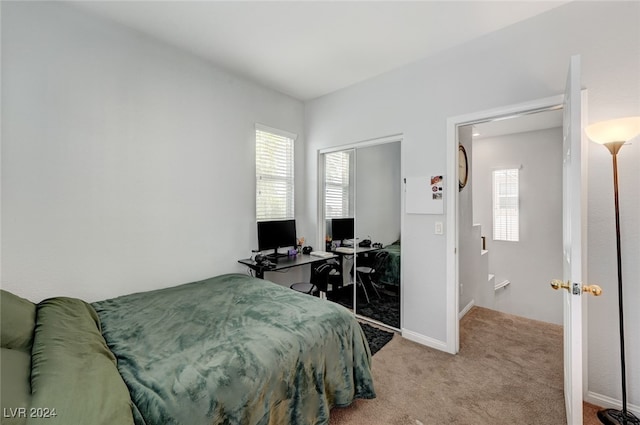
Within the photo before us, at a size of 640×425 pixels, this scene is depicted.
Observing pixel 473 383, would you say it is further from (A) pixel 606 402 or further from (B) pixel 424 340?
(A) pixel 606 402

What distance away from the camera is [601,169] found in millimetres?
1868

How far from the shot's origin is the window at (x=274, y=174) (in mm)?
3367

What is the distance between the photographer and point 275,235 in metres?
3.26

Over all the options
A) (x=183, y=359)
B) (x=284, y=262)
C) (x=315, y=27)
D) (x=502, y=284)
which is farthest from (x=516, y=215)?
(x=183, y=359)

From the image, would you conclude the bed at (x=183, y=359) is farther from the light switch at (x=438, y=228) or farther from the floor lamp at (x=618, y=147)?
the floor lamp at (x=618, y=147)

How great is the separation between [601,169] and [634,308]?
0.94 m

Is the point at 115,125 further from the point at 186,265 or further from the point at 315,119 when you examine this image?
the point at 315,119

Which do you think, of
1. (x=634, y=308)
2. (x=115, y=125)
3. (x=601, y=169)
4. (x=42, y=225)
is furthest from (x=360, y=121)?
(x=42, y=225)

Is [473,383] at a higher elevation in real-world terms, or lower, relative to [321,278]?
lower

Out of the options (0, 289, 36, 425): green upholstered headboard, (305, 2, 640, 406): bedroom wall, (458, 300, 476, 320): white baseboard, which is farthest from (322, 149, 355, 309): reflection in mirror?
(0, 289, 36, 425): green upholstered headboard

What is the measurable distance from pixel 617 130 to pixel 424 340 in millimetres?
2219

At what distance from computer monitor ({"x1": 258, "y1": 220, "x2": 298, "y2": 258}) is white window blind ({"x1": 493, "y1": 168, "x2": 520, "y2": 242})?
341cm

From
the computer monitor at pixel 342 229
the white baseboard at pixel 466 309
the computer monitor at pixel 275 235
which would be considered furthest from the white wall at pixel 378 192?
the white baseboard at pixel 466 309

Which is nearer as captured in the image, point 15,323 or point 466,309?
point 15,323
